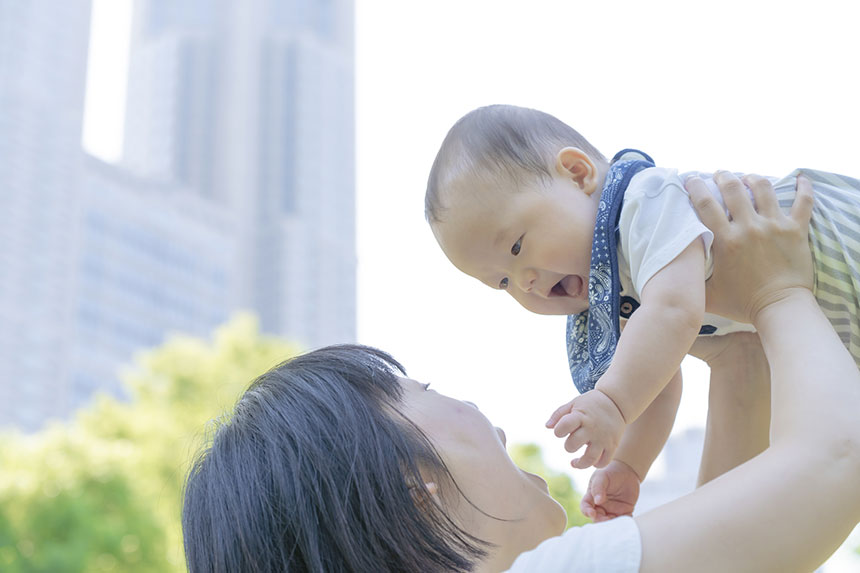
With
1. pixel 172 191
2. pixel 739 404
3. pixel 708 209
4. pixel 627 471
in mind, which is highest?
pixel 172 191

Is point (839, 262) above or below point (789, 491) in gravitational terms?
above

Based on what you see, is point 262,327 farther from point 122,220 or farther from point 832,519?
point 832,519

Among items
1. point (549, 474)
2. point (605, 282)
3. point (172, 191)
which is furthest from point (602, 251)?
point (172, 191)

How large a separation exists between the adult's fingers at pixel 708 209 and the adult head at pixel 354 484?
485 mm

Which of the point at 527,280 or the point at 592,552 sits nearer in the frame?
the point at 592,552

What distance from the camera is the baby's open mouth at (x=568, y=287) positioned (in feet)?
6.04

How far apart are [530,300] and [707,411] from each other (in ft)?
1.29

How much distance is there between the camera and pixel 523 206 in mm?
1784

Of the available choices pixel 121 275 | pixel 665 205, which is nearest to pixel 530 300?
pixel 665 205

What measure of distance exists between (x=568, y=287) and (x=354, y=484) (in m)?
0.63

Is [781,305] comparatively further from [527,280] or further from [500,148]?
[500,148]

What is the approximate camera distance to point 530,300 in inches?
74.4

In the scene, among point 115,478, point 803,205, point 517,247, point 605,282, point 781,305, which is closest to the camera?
point 781,305

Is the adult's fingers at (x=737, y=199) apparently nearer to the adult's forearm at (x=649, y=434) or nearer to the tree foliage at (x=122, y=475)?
the adult's forearm at (x=649, y=434)
